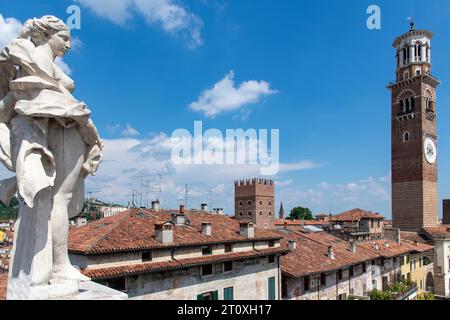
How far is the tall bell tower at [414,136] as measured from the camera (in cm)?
5806

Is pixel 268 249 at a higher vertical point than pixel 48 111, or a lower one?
lower

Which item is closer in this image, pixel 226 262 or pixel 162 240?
pixel 162 240

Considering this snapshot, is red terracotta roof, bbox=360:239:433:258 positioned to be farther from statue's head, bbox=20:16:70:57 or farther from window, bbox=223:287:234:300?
statue's head, bbox=20:16:70:57

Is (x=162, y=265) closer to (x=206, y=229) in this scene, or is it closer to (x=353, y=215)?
(x=206, y=229)

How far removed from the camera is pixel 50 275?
3760 millimetres

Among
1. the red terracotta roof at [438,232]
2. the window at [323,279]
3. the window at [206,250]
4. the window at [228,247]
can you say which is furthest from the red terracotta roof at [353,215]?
the window at [206,250]

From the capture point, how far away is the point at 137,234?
19609 millimetres

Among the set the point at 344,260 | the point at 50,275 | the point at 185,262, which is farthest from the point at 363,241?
the point at 50,275

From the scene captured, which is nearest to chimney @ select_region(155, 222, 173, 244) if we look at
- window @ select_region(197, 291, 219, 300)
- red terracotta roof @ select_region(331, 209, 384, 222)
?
window @ select_region(197, 291, 219, 300)

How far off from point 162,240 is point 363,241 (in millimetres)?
32409

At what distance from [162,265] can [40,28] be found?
1563 centimetres
